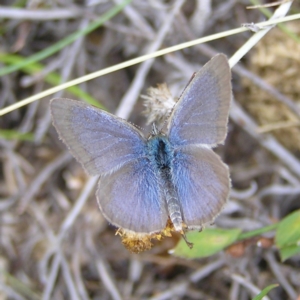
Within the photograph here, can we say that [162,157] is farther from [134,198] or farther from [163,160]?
[134,198]

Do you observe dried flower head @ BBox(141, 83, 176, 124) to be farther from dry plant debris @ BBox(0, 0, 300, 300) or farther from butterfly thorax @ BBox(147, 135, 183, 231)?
dry plant debris @ BBox(0, 0, 300, 300)

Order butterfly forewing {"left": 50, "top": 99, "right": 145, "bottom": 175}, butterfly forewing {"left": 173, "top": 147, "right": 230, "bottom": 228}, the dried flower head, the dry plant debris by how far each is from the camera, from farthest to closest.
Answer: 1. the dry plant debris
2. the dried flower head
3. butterfly forewing {"left": 50, "top": 99, "right": 145, "bottom": 175}
4. butterfly forewing {"left": 173, "top": 147, "right": 230, "bottom": 228}

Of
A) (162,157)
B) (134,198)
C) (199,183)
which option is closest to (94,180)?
(162,157)

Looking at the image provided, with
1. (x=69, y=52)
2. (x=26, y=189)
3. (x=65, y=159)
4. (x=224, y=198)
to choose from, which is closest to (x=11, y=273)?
(x=26, y=189)

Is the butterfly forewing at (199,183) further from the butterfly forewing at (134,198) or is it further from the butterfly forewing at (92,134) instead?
the butterfly forewing at (92,134)

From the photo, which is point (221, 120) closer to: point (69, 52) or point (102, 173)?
point (102, 173)

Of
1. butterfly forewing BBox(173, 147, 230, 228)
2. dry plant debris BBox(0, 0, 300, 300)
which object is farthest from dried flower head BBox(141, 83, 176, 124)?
dry plant debris BBox(0, 0, 300, 300)
